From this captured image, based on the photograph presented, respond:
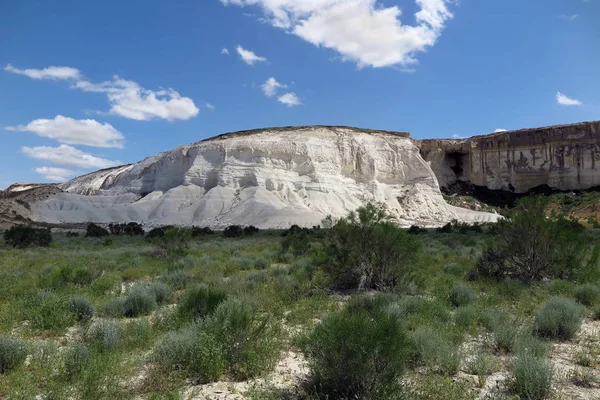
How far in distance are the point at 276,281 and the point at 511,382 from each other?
5921 mm

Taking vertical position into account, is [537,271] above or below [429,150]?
below

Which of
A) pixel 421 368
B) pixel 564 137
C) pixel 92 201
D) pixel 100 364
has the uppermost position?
pixel 564 137

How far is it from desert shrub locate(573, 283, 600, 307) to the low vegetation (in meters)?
0.04

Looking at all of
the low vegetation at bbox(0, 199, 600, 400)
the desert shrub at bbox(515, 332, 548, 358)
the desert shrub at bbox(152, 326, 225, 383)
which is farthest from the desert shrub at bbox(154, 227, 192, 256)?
the desert shrub at bbox(515, 332, 548, 358)

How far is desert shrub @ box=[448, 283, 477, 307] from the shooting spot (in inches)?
292

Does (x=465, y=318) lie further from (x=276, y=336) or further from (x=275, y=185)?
(x=275, y=185)

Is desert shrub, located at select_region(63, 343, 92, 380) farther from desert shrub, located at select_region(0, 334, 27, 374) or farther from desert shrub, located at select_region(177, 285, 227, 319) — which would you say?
desert shrub, located at select_region(177, 285, 227, 319)

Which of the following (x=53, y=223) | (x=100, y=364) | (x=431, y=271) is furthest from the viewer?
(x=53, y=223)

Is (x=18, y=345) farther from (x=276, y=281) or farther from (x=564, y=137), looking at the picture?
(x=564, y=137)

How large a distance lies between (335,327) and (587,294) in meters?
6.05

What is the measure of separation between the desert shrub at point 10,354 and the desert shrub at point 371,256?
6.05 metres

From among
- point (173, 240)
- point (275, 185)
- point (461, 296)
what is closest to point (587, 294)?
point (461, 296)

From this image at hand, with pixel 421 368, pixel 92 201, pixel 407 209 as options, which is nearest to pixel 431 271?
pixel 421 368

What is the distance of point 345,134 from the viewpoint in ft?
174
